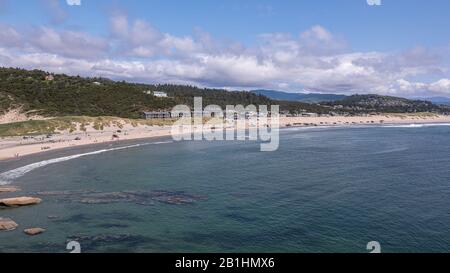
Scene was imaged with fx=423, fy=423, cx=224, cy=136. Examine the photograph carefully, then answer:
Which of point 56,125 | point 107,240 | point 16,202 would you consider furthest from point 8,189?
point 56,125

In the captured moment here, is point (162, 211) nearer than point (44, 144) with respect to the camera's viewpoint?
Yes

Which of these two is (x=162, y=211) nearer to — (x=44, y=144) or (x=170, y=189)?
(x=170, y=189)

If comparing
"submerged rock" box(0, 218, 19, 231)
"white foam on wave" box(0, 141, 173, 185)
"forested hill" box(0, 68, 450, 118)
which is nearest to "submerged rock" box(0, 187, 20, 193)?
"white foam on wave" box(0, 141, 173, 185)

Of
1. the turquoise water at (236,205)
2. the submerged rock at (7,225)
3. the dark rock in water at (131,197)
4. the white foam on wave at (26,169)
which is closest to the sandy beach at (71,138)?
the white foam on wave at (26,169)

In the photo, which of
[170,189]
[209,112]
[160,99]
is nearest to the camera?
[170,189]

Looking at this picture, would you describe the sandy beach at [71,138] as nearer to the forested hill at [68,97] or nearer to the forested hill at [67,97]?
the forested hill at [67,97]
